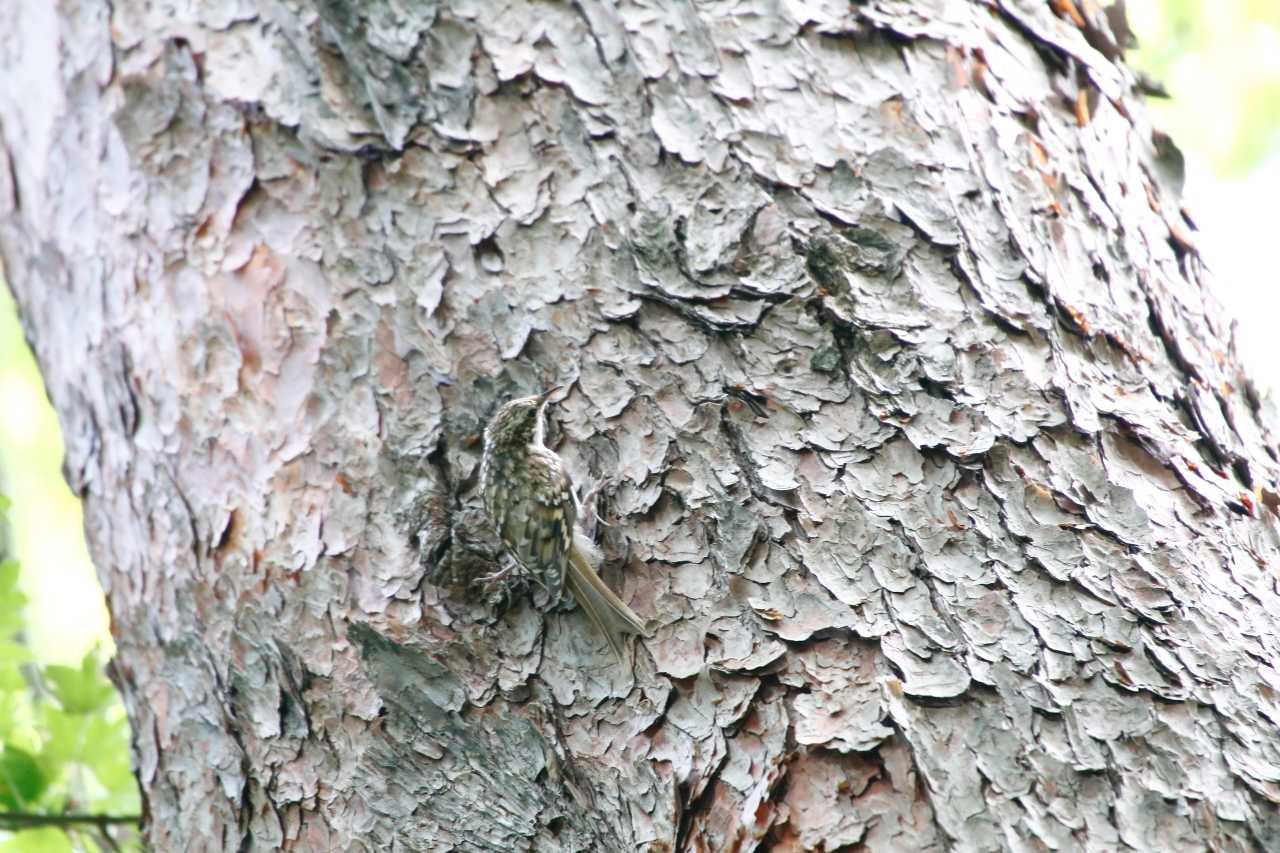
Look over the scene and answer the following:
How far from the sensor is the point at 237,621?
186 centimetres

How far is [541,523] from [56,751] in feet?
4.46

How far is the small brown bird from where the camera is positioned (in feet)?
5.97

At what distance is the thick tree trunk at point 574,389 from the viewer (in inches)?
68.1

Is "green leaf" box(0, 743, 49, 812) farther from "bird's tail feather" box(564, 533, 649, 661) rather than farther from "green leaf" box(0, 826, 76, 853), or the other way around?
"bird's tail feather" box(564, 533, 649, 661)

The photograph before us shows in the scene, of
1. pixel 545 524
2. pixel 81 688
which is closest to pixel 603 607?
pixel 545 524

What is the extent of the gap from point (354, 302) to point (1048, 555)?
1.21 metres

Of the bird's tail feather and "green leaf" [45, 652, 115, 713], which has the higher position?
the bird's tail feather

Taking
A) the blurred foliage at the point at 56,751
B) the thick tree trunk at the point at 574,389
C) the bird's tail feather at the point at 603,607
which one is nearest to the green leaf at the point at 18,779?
the blurred foliage at the point at 56,751

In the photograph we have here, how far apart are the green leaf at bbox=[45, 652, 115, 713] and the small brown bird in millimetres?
1116

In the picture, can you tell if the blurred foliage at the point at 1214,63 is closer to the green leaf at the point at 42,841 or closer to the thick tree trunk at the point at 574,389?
the thick tree trunk at the point at 574,389

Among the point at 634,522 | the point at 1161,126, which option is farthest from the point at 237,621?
the point at 1161,126

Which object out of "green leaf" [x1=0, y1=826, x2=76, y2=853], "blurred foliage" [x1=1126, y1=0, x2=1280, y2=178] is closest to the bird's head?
"green leaf" [x1=0, y1=826, x2=76, y2=853]

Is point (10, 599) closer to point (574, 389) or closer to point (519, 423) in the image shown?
point (519, 423)

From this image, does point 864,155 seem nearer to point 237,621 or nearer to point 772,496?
point 772,496
